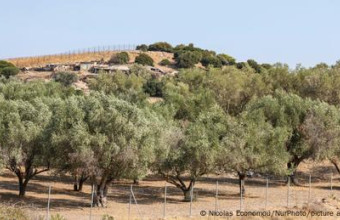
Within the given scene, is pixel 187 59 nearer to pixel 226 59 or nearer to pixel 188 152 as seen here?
pixel 226 59

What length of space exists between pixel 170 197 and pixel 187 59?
289 feet

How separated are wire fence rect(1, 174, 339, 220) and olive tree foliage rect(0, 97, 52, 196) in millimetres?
2697

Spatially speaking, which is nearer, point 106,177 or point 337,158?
point 106,177

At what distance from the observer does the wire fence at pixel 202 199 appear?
31.2 metres

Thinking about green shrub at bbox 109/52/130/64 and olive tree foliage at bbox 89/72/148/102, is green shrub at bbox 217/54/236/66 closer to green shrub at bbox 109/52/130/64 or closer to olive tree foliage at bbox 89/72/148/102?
green shrub at bbox 109/52/130/64

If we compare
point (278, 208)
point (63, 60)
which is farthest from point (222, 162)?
point (63, 60)

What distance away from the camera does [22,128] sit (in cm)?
3688

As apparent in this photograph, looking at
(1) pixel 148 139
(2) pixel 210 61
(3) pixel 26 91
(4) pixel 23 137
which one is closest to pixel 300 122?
(1) pixel 148 139

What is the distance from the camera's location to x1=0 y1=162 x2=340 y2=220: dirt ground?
107ft

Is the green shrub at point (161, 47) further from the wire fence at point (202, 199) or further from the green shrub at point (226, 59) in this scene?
the wire fence at point (202, 199)

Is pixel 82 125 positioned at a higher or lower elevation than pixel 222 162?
higher

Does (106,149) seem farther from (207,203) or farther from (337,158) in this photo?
(337,158)

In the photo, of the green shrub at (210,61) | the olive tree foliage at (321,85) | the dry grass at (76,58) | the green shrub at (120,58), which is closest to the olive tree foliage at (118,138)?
the olive tree foliage at (321,85)

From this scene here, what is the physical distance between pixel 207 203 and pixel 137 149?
749cm
